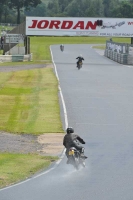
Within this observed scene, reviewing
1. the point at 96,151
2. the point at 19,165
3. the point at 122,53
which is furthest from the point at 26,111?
the point at 122,53

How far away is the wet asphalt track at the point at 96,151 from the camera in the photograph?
1487cm

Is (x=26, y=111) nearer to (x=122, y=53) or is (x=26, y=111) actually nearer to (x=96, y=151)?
(x=96, y=151)

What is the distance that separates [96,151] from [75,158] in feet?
11.3

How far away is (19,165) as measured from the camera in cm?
1827

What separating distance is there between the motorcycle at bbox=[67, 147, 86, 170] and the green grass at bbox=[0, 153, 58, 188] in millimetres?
939

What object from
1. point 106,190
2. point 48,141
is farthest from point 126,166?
point 48,141

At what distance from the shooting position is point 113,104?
1334 inches

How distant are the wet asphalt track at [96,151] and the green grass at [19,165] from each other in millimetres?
413

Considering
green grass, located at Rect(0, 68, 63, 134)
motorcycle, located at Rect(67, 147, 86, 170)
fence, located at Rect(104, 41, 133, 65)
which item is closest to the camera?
motorcycle, located at Rect(67, 147, 86, 170)

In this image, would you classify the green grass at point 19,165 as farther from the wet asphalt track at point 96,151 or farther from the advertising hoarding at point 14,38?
the advertising hoarding at point 14,38

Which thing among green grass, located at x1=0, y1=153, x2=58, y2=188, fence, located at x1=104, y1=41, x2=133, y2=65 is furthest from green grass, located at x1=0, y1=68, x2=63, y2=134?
fence, located at x1=104, y1=41, x2=133, y2=65

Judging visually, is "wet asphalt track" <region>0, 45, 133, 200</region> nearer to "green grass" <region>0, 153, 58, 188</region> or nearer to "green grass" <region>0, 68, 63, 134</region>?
"green grass" <region>0, 153, 58, 188</region>

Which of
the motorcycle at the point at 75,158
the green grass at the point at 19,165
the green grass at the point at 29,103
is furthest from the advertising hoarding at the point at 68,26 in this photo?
the motorcycle at the point at 75,158

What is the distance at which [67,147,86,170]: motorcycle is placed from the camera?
57.6 feet
